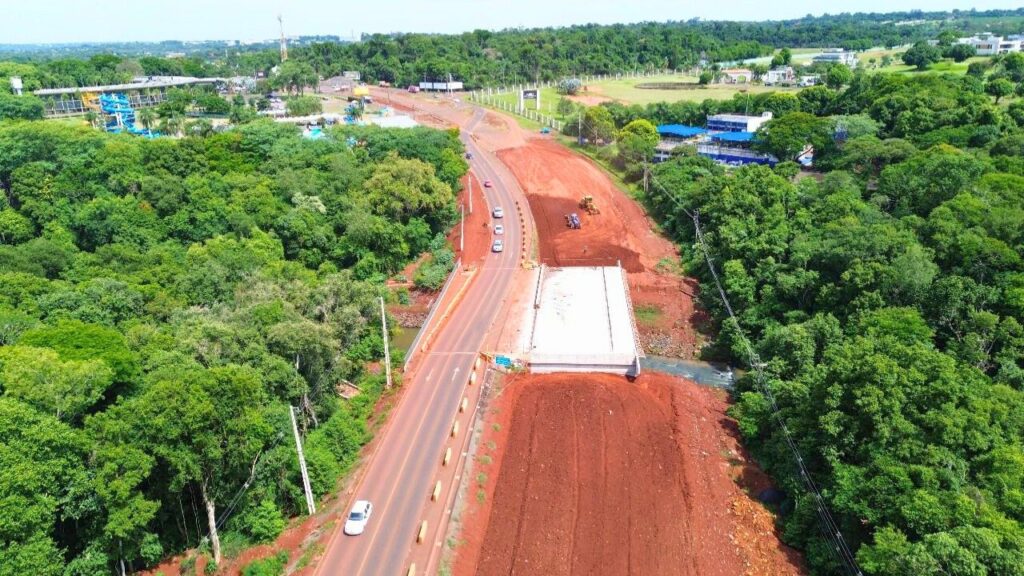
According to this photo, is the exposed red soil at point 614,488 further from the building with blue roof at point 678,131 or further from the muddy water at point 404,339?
the building with blue roof at point 678,131

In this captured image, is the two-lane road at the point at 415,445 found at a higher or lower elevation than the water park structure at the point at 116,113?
lower

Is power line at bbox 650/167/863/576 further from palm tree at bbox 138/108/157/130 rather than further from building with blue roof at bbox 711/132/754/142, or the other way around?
palm tree at bbox 138/108/157/130

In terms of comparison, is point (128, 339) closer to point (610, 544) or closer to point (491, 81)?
point (610, 544)

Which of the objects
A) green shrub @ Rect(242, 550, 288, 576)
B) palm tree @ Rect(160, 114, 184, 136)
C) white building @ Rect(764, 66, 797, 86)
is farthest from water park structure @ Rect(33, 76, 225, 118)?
white building @ Rect(764, 66, 797, 86)

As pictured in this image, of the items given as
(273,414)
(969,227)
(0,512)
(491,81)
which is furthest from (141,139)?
(491,81)

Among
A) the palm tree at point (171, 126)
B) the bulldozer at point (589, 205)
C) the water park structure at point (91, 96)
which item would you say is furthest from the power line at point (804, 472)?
the water park structure at point (91, 96)

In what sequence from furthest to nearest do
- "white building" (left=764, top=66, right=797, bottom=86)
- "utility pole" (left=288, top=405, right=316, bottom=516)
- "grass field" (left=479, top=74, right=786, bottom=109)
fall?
"white building" (left=764, top=66, right=797, bottom=86)
"grass field" (left=479, top=74, right=786, bottom=109)
"utility pole" (left=288, top=405, right=316, bottom=516)
